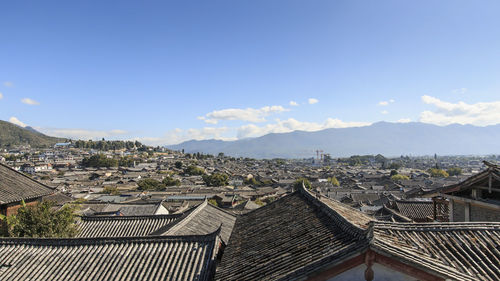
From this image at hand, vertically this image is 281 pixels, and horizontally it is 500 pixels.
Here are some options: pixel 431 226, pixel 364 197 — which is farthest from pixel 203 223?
pixel 364 197

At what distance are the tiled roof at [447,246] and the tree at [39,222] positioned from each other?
469 inches

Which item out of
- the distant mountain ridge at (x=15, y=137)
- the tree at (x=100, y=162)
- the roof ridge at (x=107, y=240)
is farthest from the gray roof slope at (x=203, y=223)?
the distant mountain ridge at (x=15, y=137)

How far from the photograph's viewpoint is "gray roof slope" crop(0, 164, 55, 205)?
12.9 m

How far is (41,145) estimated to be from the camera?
17350 centimetres

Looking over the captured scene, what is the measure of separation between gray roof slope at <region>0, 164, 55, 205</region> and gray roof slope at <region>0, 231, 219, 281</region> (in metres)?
4.08

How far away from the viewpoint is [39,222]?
11.8m

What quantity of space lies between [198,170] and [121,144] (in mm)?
105123

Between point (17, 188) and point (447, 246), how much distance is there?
16.2m

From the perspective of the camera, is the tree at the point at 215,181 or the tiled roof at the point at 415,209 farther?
the tree at the point at 215,181

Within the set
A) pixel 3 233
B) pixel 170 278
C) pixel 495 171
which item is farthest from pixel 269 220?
pixel 3 233

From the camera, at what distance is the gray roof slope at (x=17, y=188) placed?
12.9 meters

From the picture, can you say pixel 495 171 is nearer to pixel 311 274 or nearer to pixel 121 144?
pixel 311 274

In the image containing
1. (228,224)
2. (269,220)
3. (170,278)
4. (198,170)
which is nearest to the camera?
(170,278)

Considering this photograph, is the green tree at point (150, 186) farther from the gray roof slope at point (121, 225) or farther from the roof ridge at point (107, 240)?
the roof ridge at point (107, 240)
